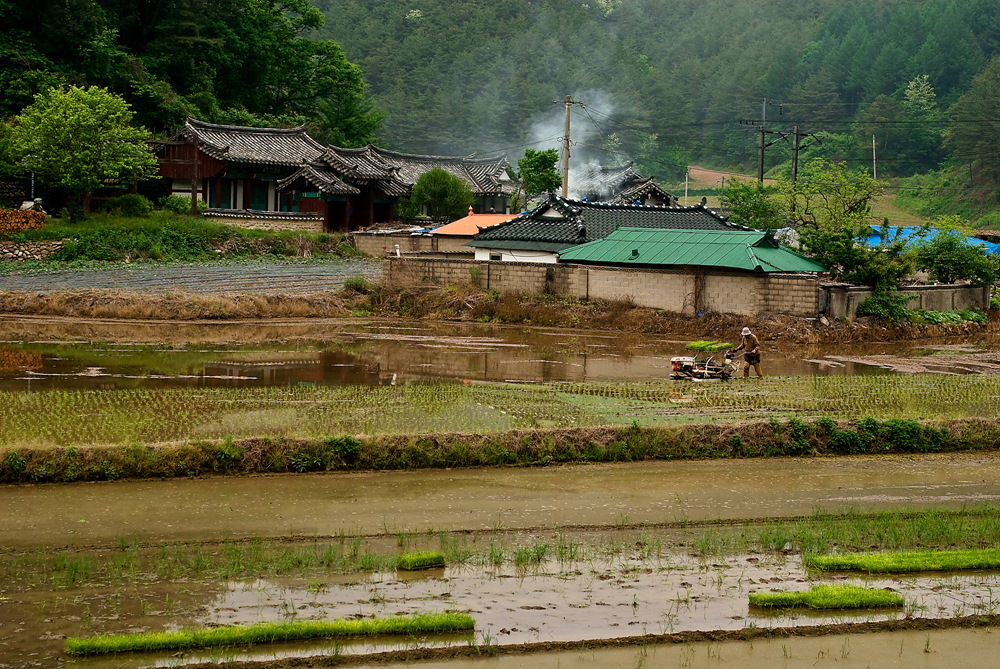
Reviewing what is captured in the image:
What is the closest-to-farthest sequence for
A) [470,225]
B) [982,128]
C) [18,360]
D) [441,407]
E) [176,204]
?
[441,407]
[18,360]
[470,225]
[176,204]
[982,128]

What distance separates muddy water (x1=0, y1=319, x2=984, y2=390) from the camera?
1812 centimetres

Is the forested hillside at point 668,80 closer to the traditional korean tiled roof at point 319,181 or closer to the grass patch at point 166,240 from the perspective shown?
the traditional korean tiled roof at point 319,181

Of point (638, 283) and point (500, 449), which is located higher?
point (638, 283)

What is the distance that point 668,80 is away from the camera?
87688 mm

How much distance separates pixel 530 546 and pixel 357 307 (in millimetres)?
17870

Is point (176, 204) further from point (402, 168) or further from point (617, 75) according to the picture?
point (617, 75)

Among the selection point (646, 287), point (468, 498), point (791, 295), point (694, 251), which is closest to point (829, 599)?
point (468, 498)

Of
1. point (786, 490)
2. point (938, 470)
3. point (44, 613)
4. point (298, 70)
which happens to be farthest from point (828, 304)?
point (298, 70)

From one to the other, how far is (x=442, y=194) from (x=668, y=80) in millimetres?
46655

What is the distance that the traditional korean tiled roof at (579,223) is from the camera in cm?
3044

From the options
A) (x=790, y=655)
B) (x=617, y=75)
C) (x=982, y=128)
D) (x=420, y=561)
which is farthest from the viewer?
(x=617, y=75)

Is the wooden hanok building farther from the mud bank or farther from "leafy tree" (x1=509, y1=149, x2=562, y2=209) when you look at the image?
the mud bank

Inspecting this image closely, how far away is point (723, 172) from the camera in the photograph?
7931 cm

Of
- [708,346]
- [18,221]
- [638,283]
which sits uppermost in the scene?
[18,221]
